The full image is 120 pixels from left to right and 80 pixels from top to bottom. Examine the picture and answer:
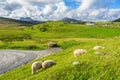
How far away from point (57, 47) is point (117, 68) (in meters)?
92.1

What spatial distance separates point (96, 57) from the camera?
30.3 metres

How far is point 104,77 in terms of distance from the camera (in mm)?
Result: 26328

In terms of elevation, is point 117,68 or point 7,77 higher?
point 117,68

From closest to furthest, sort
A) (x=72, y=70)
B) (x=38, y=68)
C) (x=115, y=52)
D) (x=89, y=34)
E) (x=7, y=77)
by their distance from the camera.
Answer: (x=72, y=70) → (x=115, y=52) → (x=38, y=68) → (x=7, y=77) → (x=89, y=34)

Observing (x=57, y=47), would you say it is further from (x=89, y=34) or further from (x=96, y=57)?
(x=96, y=57)

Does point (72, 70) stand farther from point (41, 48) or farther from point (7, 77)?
point (41, 48)

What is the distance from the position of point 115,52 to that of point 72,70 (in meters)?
5.51

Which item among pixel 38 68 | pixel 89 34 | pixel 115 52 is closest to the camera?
pixel 115 52

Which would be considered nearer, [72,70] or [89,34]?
[72,70]

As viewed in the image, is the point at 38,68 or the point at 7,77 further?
the point at 7,77

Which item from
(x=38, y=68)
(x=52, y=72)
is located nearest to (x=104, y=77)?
(x=52, y=72)

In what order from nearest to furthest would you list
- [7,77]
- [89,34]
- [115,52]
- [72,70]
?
[72,70]
[115,52]
[7,77]
[89,34]

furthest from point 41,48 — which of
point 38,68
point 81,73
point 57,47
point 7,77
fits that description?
point 81,73

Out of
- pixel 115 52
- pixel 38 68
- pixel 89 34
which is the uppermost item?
pixel 115 52
